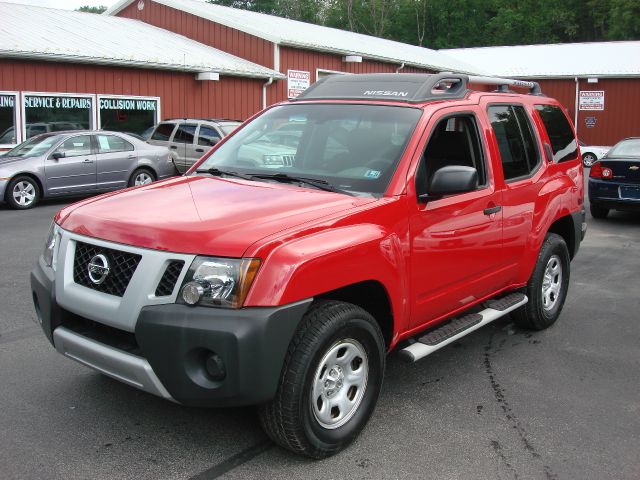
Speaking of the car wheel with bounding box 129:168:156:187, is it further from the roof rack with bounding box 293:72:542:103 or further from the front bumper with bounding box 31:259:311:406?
the front bumper with bounding box 31:259:311:406

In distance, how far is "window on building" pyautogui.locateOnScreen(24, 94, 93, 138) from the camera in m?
17.7

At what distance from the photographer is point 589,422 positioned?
4.12 meters

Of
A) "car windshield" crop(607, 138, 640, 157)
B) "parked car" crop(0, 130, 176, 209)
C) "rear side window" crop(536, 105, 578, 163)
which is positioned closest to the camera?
"rear side window" crop(536, 105, 578, 163)

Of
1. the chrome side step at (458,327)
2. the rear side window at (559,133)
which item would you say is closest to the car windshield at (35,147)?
the rear side window at (559,133)

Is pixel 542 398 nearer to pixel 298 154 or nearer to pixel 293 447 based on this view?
pixel 293 447

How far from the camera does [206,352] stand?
3.20 meters

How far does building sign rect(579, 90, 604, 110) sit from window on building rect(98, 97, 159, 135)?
2296 cm

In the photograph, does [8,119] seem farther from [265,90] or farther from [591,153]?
[591,153]

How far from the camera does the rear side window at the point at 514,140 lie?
5.14 m

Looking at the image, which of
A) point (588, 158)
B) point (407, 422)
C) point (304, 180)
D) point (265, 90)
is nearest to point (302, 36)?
point (265, 90)

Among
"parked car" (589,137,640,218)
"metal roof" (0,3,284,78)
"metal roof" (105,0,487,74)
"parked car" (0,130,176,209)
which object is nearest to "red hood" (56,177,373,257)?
"parked car" (589,137,640,218)

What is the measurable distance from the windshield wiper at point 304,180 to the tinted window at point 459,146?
81cm

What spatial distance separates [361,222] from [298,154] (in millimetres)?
1045

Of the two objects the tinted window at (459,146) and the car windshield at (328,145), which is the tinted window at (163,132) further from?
the tinted window at (459,146)
